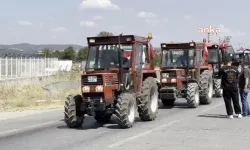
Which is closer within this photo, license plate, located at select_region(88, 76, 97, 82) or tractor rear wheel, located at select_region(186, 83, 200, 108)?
license plate, located at select_region(88, 76, 97, 82)

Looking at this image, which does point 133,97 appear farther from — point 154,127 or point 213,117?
point 213,117

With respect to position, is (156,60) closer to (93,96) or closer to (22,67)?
(93,96)

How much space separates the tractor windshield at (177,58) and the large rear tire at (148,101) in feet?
14.9

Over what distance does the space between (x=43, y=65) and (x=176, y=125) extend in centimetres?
3264

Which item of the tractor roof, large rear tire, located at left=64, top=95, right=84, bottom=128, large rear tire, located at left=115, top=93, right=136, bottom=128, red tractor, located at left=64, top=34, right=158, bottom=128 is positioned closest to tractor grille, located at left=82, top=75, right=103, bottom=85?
red tractor, located at left=64, top=34, right=158, bottom=128

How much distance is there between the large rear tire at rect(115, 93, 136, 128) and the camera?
1208cm

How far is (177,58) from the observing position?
1908cm

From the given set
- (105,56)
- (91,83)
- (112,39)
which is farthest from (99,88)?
(112,39)

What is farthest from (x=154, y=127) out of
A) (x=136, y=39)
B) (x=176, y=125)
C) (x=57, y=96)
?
(x=57, y=96)

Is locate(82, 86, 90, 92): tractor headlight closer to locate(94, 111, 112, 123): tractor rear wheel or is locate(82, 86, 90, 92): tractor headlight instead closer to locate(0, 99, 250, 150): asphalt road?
locate(0, 99, 250, 150): asphalt road

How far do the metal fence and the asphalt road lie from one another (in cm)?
1910

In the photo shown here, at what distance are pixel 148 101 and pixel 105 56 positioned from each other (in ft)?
6.46

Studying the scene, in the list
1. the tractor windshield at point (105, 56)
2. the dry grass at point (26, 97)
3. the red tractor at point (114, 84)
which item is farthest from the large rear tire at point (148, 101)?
the dry grass at point (26, 97)

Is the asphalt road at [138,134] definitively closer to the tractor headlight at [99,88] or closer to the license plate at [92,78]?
the tractor headlight at [99,88]
